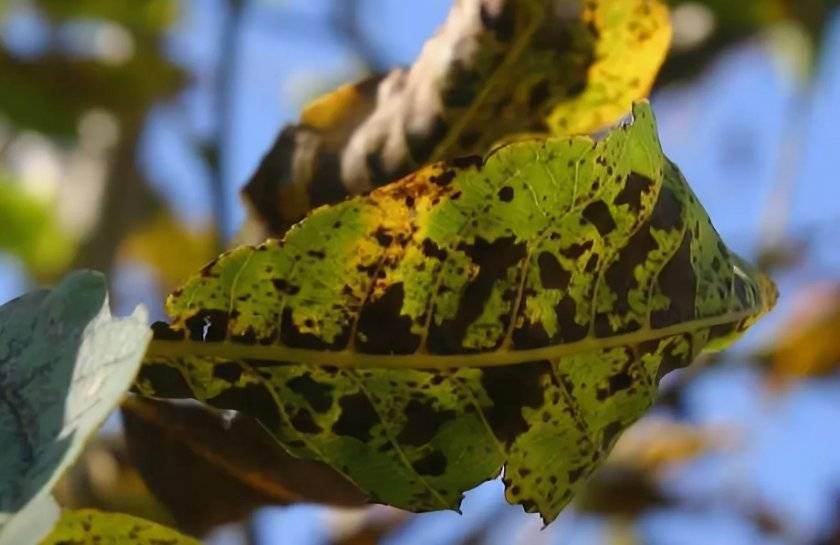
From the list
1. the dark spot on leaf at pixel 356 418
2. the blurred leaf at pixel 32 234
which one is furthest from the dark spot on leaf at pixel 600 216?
the blurred leaf at pixel 32 234

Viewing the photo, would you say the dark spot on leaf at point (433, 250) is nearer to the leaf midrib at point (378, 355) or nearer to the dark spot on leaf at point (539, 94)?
the leaf midrib at point (378, 355)

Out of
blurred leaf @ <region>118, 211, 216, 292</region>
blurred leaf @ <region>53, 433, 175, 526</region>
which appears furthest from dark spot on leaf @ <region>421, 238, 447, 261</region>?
blurred leaf @ <region>118, 211, 216, 292</region>

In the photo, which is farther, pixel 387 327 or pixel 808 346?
pixel 808 346

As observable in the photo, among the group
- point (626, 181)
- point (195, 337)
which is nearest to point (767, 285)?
point (626, 181)

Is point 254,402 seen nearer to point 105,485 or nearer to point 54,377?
point 54,377

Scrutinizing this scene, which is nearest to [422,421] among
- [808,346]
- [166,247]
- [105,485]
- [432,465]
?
[432,465]

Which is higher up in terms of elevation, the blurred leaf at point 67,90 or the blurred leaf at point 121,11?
the blurred leaf at point 121,11
